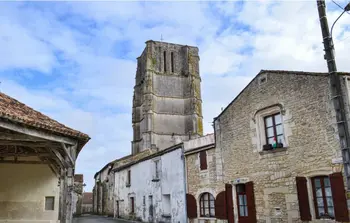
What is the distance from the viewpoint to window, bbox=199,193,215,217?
648 inches

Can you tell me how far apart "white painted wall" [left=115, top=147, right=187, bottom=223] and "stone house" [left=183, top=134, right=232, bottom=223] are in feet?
2.52

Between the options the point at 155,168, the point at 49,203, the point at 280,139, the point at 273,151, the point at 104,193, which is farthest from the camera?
the point at 104,193

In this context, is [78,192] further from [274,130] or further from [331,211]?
[331,211]

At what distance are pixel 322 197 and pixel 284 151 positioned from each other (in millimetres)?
2103

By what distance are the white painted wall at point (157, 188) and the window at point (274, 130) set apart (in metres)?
6.49

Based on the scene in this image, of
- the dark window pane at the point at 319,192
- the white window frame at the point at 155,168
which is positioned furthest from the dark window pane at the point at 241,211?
the white window frame at the point at 155,168

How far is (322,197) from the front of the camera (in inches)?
450

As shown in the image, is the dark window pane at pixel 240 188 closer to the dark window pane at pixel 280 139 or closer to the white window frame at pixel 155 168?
the dark window pane at pixel 280 139

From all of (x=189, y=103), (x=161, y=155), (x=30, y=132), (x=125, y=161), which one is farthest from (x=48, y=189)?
(x=189, y=103)

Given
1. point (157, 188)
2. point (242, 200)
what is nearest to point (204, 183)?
point (242, 200)

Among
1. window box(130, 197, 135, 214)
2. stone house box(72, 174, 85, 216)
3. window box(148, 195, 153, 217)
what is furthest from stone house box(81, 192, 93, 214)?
window box(148, 195, 153, 217)

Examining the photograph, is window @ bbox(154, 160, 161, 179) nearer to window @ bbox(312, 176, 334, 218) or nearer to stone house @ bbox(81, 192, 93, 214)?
window @ bbox(312, 176, 334, 218)

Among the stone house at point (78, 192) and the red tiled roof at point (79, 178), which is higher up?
the red tiled roof at point (79, 178)

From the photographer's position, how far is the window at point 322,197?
36.6ft
